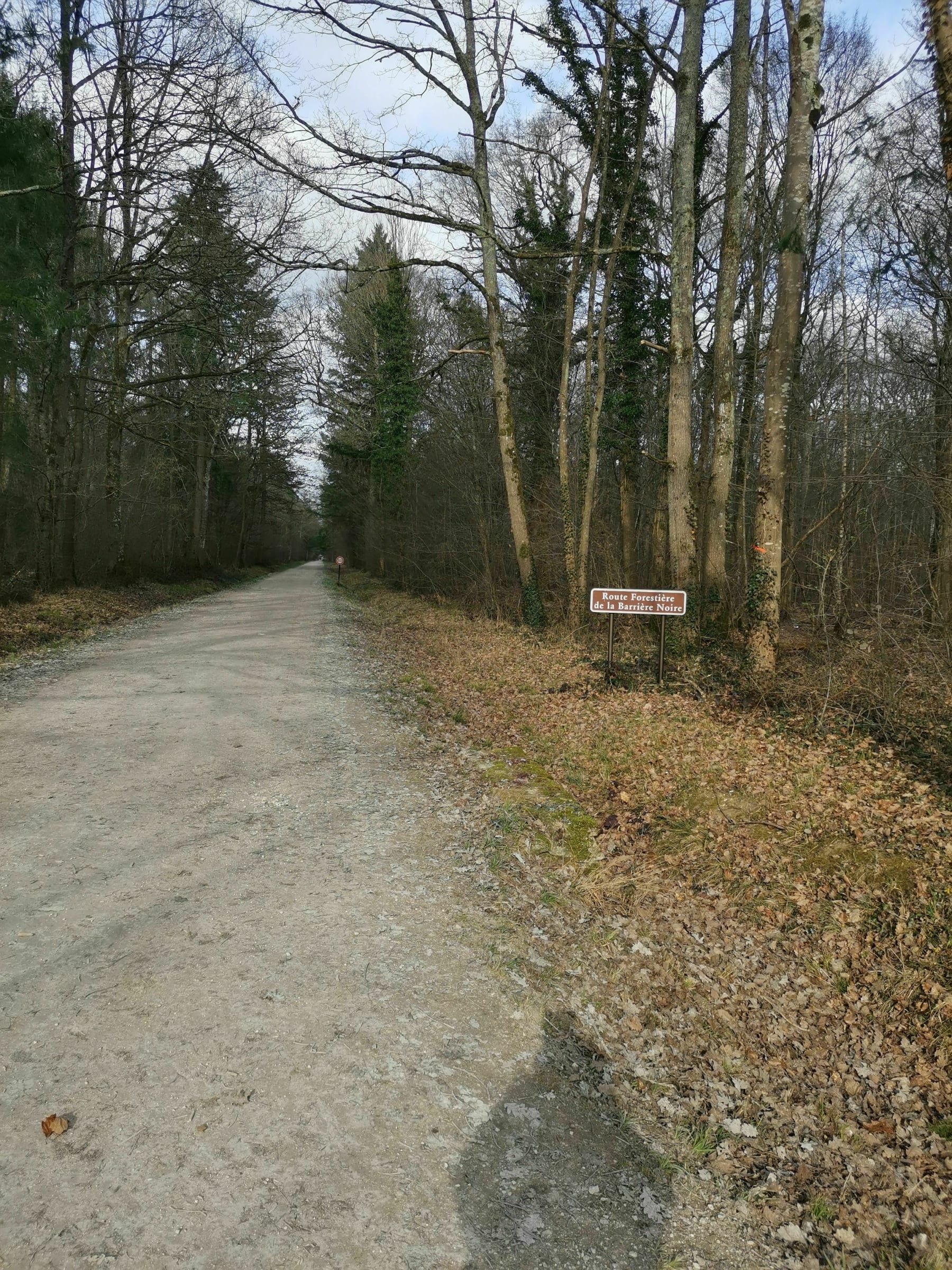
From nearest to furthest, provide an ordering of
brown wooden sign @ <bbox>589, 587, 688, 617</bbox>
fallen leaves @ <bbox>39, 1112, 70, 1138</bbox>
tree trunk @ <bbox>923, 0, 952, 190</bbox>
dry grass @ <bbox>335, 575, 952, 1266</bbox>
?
fallen leaves @ <bbox>39, 1112, 70, 1138</bbox>, dry grass @ <bbox>335, 575, 952, 1266</bbox>, tree trunk @ <bbox>923, 0, 952, 190</bbox>, brown wooden sign @ <bbox>589, 587, 688, 617</bbox>

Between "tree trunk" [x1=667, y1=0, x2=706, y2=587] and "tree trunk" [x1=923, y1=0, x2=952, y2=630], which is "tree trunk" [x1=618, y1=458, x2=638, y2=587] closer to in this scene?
"tree trunk" [x1=923, y1=0, x2=952, y2=630]

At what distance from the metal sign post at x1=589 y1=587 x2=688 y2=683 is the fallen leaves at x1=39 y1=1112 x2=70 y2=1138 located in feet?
22.1

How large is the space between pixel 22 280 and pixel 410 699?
988 centimetres

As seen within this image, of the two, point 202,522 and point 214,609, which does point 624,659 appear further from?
point 202,522

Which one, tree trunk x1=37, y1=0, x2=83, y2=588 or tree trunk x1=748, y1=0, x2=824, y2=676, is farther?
tree trunk x1=37, y1=0, x2=83, y2=588

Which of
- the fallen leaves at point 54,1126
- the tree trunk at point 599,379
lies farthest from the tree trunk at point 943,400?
the fallen leaves at point 54,1126

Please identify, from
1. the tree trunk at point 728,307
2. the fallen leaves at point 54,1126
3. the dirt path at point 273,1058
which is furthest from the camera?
the tree trunk at point 728,307

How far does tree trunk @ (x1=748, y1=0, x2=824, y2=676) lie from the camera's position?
7281mm

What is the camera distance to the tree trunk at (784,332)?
728cm

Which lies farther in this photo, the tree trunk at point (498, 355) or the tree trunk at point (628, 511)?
the tree trunk at point (628, 511)

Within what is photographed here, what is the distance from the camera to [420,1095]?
9.12 feet

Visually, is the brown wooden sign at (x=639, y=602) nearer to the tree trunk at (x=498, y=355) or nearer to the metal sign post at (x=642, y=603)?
the metal sign post at (x=642, y=603)

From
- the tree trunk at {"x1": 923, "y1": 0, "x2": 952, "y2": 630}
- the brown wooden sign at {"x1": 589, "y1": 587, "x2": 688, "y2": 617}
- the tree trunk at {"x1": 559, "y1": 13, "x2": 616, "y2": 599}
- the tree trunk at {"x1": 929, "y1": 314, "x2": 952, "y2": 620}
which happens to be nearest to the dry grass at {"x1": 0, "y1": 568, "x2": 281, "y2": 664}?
the brown wooden sign at {"x1": 589, "y1": 587, "x2": 688, "y2": 617}

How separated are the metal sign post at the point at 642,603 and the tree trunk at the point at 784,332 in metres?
0.88
